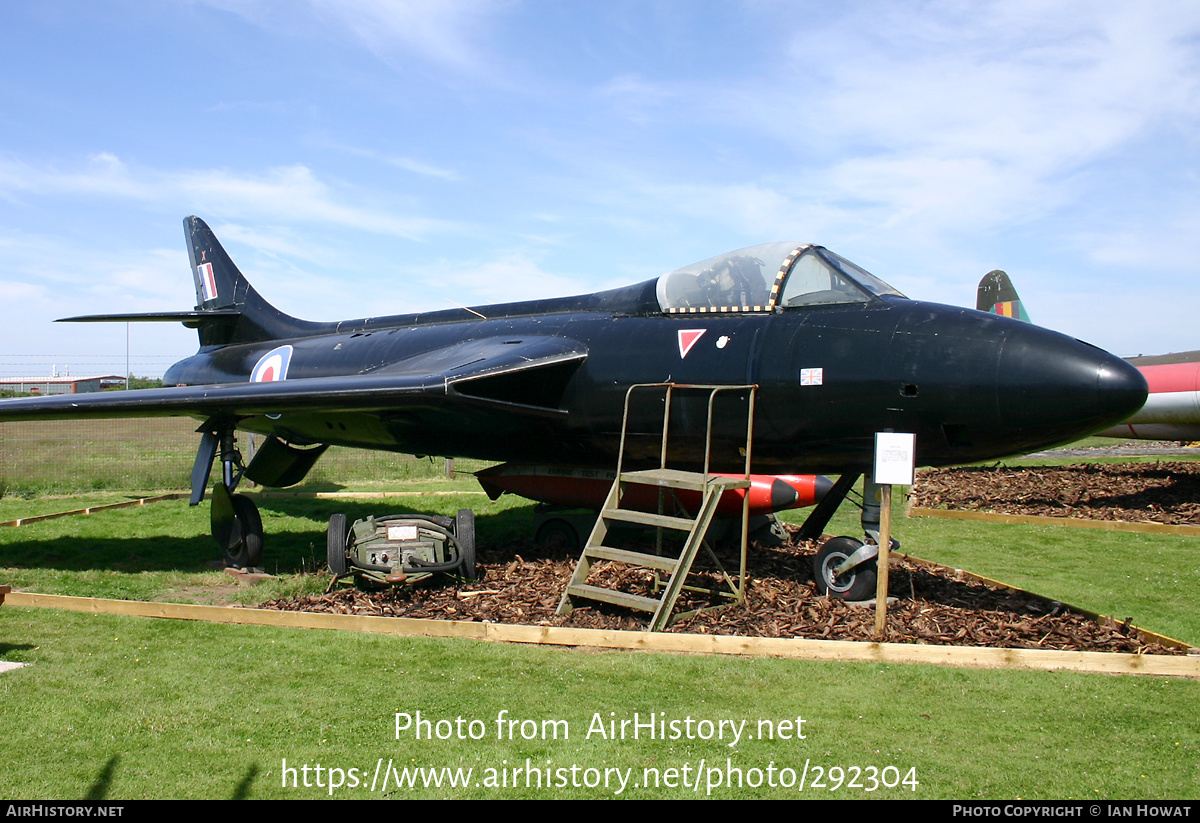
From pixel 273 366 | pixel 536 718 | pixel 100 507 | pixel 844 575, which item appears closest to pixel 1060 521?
pixel 844 575

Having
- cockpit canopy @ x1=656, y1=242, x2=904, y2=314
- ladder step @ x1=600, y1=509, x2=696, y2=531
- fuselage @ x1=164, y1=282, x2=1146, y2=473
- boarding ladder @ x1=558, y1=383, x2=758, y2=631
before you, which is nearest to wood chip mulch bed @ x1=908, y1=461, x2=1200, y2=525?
cockpit canopy @ x1=656, y1=242, x2=904, y2=314

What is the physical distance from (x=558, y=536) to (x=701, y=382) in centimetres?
378

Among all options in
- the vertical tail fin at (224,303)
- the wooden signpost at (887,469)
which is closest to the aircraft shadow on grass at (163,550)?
the vertical tail fin at (224,303)

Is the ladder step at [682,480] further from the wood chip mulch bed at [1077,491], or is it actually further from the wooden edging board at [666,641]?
the wood chip mulch bed at [1077,491]

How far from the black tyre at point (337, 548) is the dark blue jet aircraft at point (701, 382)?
3.91ft

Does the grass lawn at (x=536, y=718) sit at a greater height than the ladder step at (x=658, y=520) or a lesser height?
lesser

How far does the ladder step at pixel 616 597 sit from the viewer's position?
684cm

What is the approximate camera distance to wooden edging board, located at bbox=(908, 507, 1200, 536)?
12398 millimetres

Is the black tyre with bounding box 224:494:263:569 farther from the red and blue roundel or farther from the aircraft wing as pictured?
the red and blue roundel

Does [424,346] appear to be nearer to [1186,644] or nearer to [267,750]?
[267,750]

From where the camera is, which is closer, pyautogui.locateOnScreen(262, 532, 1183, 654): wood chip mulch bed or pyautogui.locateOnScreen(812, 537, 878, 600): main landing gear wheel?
pyautogui.locateOnScreen(262, 532, 1183, 654): wood chip mulch bed

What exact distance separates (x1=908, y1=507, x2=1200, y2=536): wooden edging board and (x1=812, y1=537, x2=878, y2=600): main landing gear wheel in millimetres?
7019

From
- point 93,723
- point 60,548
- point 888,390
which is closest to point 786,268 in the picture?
point 888,390

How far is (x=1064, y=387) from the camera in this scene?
20.4ft
